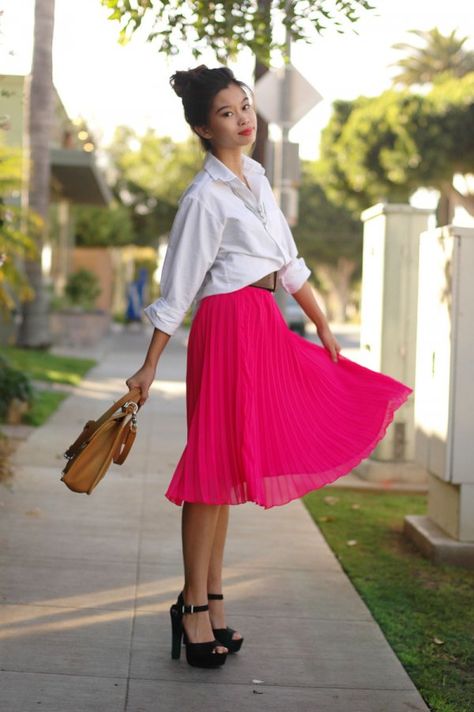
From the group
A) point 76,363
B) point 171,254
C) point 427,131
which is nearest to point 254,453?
point 171,254

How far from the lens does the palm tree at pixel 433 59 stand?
4684cm

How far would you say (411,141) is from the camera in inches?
1570

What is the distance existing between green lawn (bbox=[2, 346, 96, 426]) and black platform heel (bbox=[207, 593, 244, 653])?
6.32 m

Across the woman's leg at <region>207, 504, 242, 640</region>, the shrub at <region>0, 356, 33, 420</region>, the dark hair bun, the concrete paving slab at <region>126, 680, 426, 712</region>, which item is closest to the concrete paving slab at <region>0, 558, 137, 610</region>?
the woman's leg at <region>207, 504, 242, 640</region>

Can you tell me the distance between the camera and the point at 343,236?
66875 mm

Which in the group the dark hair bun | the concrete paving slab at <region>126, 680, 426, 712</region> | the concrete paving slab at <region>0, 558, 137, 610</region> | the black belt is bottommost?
the concrete paving slab at <region>126, 680, 426, 712</region>

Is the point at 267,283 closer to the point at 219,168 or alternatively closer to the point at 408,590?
the point at 219,168

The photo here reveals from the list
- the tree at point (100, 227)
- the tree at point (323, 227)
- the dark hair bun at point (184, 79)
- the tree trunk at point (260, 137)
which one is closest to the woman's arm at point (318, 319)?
the dark hair bun at point (184, 79)

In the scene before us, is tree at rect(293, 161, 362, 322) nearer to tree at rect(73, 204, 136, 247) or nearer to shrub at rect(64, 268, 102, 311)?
tree at rect(73, 204, 136, 247)

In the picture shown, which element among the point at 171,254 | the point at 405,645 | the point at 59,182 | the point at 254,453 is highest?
the point at 59,182

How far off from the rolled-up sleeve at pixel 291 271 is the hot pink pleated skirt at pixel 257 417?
14 centimetres

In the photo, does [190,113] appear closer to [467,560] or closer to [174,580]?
[174,580]

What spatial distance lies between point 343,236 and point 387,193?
81.5 ft

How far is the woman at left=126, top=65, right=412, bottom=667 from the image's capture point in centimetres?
389
